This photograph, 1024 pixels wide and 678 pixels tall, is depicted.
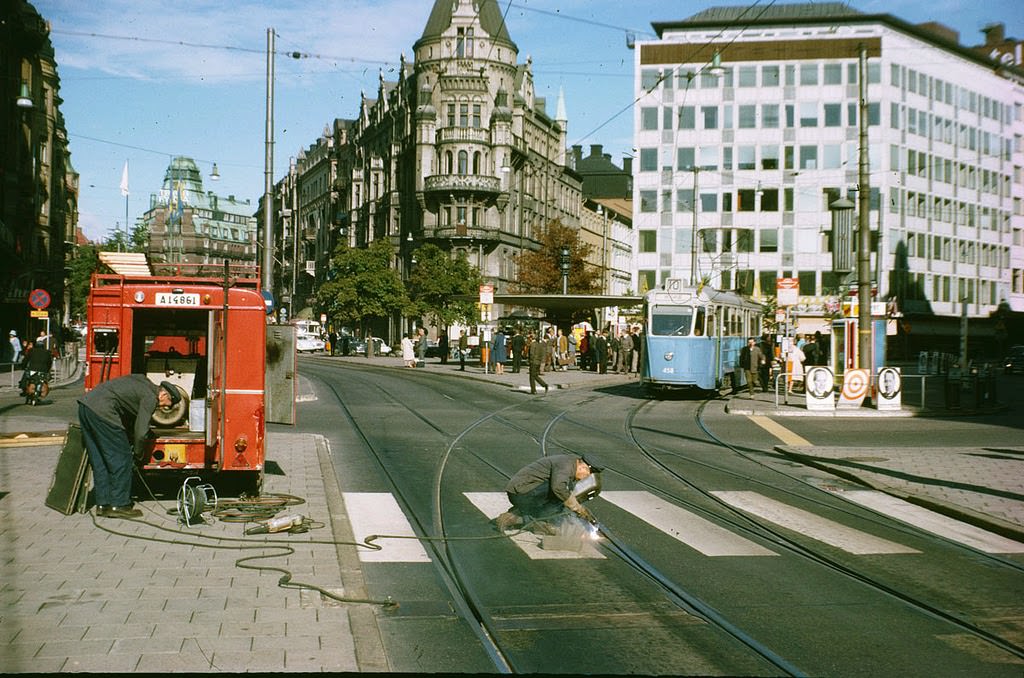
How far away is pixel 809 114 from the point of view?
233 ft

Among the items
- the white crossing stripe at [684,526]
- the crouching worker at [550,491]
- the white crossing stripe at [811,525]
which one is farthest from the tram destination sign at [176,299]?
the white crossing stripe at [811,525]

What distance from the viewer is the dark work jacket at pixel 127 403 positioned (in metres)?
9.48

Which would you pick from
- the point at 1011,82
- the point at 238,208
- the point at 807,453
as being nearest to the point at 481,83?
the point at 1011,82

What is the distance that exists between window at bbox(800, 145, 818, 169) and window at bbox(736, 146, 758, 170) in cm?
308

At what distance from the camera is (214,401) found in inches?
416

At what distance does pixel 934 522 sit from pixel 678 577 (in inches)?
170

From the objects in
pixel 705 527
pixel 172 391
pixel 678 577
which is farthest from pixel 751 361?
pixel 678 577

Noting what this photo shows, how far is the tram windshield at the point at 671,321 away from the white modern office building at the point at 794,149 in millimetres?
40249

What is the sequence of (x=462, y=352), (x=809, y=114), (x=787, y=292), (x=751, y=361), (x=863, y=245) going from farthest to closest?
1. (x=809, y=114)
2. (x=462, y=352)
3. (x=787, y=292)
4. (x=751, y=361)
5. (x=863, y=245)

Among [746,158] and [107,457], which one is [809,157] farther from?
[107,457]

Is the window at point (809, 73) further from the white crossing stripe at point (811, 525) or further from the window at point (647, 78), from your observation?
the white crossing stripe at point (811, 525)

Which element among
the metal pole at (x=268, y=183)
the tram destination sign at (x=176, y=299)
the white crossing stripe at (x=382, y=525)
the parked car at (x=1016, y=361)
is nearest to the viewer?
the white crossing stripe at (x=382, y=525)

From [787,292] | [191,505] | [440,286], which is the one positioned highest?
[440,286]

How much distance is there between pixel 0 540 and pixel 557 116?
94.6 metres
